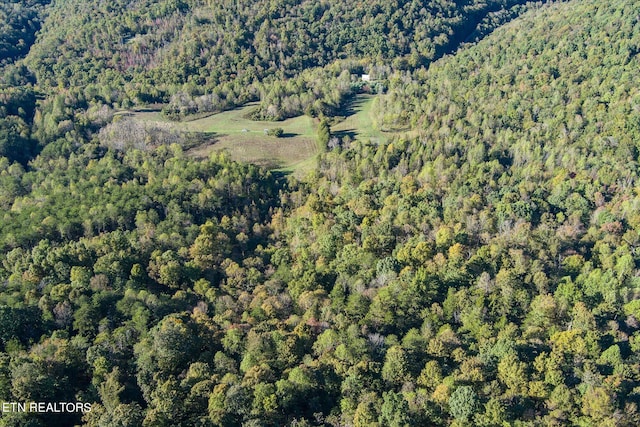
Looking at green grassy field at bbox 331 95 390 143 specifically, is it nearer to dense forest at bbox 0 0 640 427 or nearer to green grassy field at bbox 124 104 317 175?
dense forest at bbox 0 0 640 427

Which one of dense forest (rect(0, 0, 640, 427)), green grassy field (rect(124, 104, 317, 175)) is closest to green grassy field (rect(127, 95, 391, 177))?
green grassy field (rect(124, 104, 317, 175))

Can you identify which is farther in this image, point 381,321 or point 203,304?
point 203,304

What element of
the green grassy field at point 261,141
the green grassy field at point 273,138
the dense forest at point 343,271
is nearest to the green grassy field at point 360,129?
the green grassy field at point 273,138

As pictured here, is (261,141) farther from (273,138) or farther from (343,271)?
(343,271)

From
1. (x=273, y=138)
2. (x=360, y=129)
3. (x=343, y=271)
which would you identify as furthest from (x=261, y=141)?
(x=343, y=271)

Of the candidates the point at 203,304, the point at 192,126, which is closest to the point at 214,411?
the point at 203,304

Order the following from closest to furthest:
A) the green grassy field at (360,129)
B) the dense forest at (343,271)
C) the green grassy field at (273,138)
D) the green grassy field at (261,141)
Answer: the dense forest at (343,271)
the green grassy field at (261,141)
the green grassy field at (273,138)
the green grassy field at (360,129)

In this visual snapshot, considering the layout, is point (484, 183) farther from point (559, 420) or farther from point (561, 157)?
point (559, 420)

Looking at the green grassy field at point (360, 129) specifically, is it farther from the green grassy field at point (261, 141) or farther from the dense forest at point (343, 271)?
the green grassy field at point (261, 141)

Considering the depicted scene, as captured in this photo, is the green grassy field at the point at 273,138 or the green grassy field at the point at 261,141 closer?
the green grassy field at the point at 261,141
